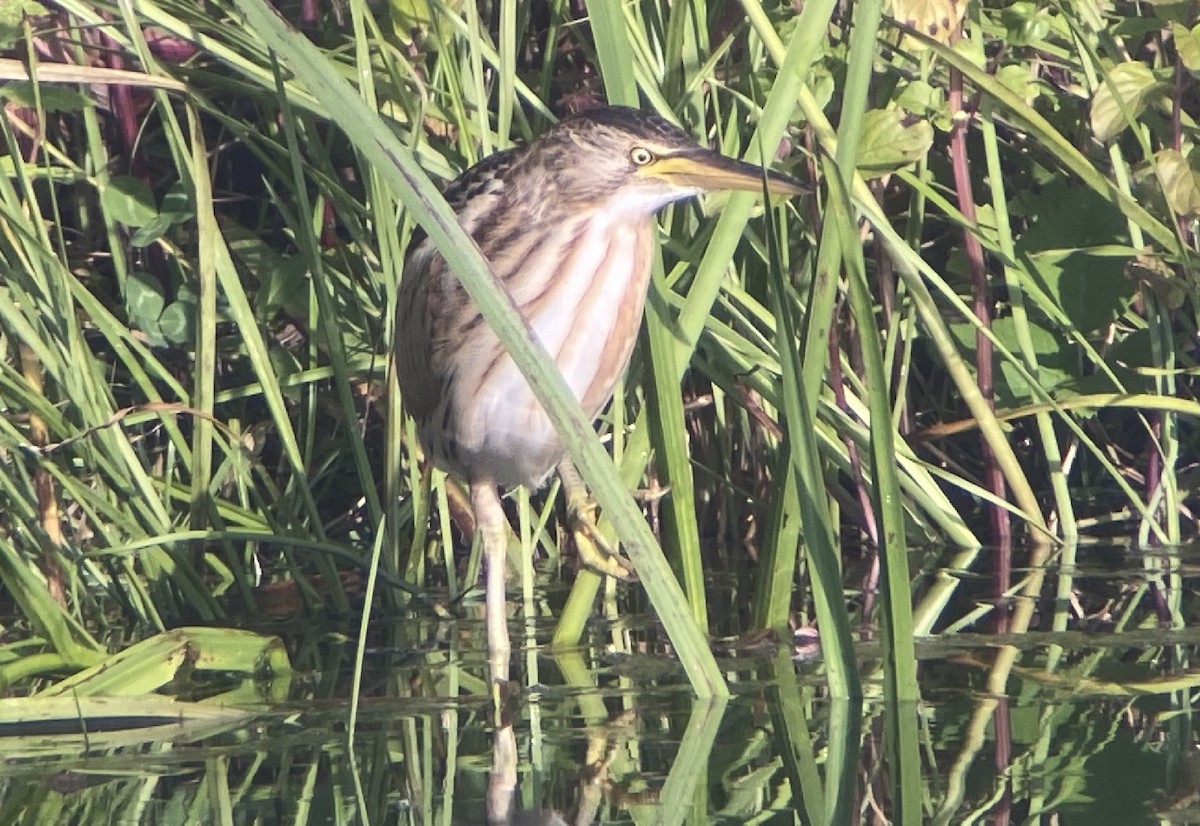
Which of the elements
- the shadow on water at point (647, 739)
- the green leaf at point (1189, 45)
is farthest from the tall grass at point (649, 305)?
the shadow on water at point (647, 739)

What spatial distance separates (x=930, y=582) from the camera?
125 inches

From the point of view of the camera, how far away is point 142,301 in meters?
3.54

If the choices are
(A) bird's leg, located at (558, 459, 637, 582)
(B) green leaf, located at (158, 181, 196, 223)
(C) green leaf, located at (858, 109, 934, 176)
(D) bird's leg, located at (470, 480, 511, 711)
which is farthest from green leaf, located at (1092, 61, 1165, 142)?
(B) green leaf, located at (158, 181, 196, 223)

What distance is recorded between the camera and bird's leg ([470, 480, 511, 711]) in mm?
2670

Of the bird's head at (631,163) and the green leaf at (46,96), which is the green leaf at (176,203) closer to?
the green leaf at (46,96)

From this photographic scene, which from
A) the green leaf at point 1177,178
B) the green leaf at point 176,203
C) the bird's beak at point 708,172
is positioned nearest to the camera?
the bird's beak at point 708,172

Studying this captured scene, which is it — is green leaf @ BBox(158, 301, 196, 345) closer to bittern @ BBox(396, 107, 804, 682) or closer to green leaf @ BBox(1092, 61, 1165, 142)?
bittern @ BBox(396, 107, 804, 682)

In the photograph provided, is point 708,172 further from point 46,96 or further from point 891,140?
point 46,96

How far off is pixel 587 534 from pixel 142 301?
39.2 inches

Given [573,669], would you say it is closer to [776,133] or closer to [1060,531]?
[776,133]

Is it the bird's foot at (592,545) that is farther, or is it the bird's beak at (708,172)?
the bird's foot at (592,545)

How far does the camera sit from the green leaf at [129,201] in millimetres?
3492

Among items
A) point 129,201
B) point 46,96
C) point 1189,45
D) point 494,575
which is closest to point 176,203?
point 129,201

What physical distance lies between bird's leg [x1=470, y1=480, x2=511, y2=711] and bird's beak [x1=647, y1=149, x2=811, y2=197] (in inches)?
26.2
